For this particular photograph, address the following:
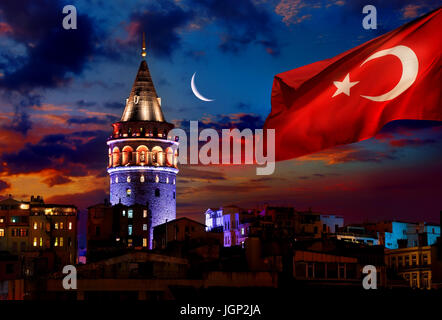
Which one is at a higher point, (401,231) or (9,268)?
(401,231)

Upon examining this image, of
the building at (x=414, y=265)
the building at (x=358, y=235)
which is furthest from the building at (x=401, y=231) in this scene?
the building at (x=414, y=265)

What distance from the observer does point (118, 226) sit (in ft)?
397

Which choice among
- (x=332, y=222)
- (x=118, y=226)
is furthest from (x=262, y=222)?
(x=332, y=222)

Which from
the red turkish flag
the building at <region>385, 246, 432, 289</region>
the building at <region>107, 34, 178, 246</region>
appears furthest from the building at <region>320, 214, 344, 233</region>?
the red turkish flag

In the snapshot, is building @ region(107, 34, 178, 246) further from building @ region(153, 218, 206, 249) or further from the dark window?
the dark window

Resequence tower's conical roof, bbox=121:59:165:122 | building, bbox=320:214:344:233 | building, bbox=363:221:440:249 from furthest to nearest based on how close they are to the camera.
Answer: building, bbox=320:214:344:233, building, bbox=363:221:440:249, tower's conical roof, bbox=121:59:165:122

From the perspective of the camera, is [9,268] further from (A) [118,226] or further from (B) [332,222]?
(B) [332,222]

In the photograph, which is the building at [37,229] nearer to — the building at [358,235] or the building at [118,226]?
the building at [118,226]

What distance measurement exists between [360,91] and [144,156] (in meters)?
118

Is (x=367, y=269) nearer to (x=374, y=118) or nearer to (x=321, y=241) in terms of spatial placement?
(x=321, y=241)

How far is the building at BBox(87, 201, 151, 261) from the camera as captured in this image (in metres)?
120

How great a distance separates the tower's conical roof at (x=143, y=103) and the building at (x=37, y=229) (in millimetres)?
17852

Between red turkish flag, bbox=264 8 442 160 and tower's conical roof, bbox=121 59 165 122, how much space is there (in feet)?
391

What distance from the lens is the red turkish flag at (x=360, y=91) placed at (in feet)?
47.1
